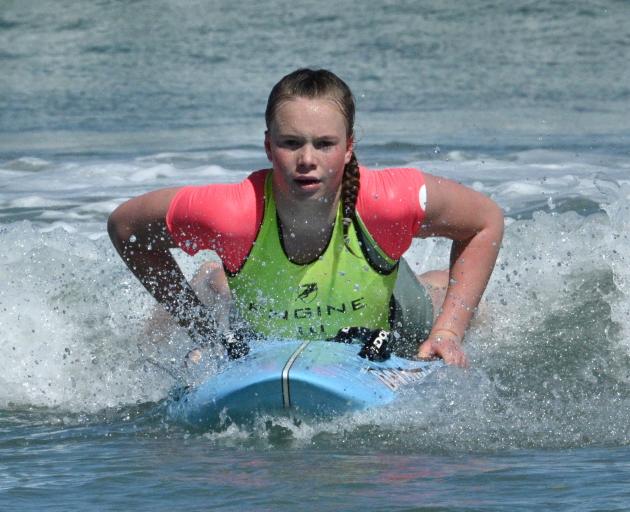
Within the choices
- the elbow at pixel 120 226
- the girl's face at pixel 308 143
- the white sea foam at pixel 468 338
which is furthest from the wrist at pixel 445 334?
the elbow at pixel 120 226

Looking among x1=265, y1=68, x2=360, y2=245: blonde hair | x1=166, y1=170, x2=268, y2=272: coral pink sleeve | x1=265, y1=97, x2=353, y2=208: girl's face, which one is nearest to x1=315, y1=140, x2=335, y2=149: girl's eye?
x1=265, y1=97, x2=353, y2=208: girl's face

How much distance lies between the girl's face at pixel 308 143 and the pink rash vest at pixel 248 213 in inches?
7.9

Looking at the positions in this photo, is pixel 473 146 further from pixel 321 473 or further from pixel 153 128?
pixel 321 473

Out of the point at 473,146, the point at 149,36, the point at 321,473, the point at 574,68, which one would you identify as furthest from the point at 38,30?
the point at 321,473

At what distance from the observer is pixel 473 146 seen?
501 inches

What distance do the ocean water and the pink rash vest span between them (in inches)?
12.0

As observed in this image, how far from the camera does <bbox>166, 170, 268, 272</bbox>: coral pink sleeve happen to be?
4645mm

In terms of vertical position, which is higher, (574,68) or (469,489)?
(574,68)

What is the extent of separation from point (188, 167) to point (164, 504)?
8646 mm

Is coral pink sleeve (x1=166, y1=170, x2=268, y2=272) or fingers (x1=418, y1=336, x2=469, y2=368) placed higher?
coral pink sleeve (x1=166, y1=170, x2=268, y2=272)

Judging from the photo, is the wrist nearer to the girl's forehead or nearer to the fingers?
the fingers

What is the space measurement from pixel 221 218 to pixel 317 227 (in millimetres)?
361

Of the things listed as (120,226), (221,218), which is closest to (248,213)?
(221,218)

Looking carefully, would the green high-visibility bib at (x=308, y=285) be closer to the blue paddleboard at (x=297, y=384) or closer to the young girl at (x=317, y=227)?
the young girl at (x=317, y=227)
